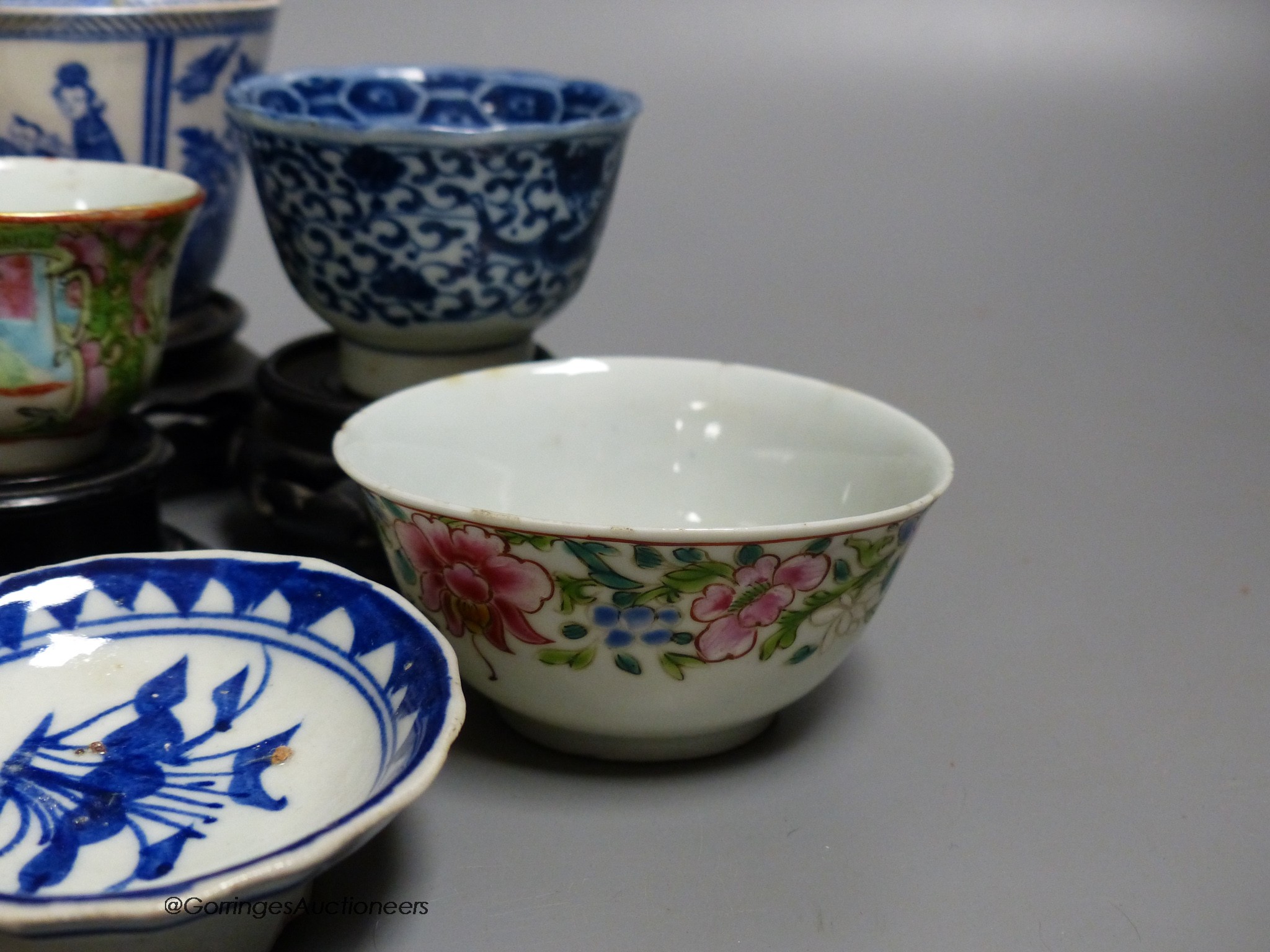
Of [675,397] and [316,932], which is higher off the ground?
[675,397]

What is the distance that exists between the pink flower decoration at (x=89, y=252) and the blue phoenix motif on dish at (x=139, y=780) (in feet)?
0.73

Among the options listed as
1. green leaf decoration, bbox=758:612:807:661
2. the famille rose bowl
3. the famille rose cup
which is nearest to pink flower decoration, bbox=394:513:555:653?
the famille rose bowl

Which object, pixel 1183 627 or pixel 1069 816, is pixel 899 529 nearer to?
pixel 1069 816

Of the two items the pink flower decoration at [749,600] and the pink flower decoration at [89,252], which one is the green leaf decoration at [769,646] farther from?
the pink flower decoration at [89,252]

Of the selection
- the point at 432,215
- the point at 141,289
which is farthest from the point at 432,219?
the point at 141,289

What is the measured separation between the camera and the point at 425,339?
97 cm

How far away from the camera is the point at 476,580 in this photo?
72 centimetres

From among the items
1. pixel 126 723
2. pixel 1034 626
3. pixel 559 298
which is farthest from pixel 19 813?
pixel 1034 626

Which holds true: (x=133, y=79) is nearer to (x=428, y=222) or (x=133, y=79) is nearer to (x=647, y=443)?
(x=428, y=222)

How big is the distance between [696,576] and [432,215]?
0.34m

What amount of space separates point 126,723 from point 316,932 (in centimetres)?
15

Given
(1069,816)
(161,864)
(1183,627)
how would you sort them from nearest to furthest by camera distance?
(161,864)
(1069,816)
(1183,627)

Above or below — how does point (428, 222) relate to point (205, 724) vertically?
above

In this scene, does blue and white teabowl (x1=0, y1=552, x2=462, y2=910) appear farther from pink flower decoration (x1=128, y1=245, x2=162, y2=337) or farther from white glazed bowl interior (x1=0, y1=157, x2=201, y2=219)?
white glazed bowl interior (x1=0, y1=157, x2=201, y2=219)
